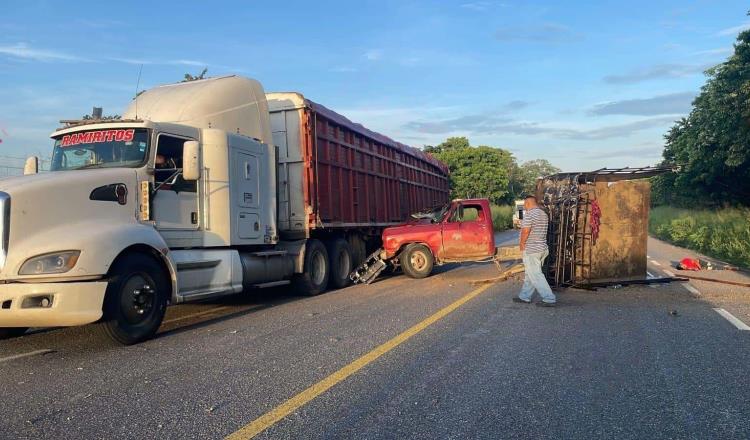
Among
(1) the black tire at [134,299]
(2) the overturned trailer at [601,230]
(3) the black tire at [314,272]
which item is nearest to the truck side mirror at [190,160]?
(1) the black tire at [134,299]

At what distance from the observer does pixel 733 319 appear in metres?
7.88

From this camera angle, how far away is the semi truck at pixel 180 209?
6203mm

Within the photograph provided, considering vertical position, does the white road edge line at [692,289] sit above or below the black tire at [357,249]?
below

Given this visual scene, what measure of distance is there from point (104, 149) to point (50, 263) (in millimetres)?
2066

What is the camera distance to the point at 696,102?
31.7 meters

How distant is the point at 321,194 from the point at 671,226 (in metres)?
25.4

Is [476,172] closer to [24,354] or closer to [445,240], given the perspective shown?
[445,240]

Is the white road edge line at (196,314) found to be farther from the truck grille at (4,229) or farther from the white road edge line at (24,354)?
the truck grille at (4,229)

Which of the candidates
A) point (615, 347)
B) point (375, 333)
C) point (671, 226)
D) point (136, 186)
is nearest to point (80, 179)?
point (136, 186)

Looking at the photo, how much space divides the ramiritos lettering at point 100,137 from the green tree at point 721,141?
10.6 m

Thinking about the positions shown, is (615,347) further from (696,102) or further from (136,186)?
(696,102)

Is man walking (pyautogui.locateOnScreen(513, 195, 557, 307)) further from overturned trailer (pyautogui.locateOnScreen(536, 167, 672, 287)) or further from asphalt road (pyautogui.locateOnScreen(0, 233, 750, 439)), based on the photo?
overturned trailer (pyautogui.locateOnScreen(536, 167, 672, 287))

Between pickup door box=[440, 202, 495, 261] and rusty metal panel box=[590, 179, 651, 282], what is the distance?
2.89 m

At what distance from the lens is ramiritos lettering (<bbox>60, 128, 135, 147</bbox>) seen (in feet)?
25.5
